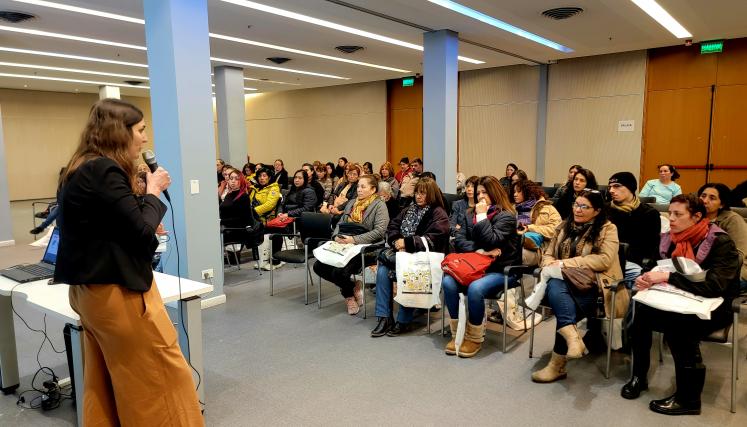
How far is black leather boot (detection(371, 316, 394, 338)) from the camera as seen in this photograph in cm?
409

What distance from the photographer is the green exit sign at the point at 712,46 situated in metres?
8.38

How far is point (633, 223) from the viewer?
3.90 m

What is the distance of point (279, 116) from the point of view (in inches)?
605

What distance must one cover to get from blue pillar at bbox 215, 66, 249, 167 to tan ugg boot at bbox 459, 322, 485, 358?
776cm

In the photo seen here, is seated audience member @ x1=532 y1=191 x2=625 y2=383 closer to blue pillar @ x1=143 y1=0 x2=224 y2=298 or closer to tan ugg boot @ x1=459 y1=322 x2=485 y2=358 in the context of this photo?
tan ugg boot @ x1=459 y1=322 x2=485 y2=358

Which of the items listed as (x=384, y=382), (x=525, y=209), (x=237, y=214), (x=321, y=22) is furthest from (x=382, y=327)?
(x=321, y=22)

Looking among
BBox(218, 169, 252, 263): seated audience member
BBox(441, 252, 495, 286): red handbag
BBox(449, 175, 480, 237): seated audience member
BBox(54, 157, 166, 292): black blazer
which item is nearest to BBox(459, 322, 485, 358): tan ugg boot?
BBox(441, 252, 495, 286): red handbag

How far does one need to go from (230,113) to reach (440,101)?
15.2 ft

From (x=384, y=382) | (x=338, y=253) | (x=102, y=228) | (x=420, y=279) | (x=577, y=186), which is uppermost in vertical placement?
(x=102, y=228)

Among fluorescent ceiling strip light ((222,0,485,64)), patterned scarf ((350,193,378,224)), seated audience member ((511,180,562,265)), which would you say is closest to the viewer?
seated audience member ((511,180,562,265))

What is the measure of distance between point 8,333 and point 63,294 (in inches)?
33.6

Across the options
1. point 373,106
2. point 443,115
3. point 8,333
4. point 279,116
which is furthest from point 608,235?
point 279,116

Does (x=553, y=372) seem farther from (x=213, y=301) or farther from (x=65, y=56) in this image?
(x=65, y=56)

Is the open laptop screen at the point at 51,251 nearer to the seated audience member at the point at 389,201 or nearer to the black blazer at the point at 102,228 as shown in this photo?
the black blazer at the point at 102,228
